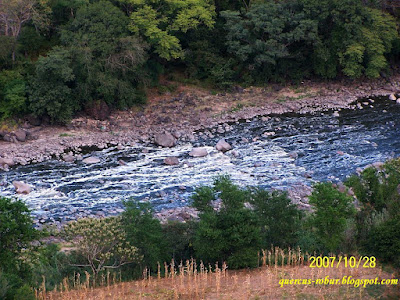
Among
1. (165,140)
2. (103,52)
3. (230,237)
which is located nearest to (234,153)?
(165,140)

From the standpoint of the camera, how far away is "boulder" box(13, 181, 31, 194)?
22.7m

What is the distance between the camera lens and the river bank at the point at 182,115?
1080 inches

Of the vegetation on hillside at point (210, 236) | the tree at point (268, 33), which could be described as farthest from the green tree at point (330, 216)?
the tree at point (268, 33)

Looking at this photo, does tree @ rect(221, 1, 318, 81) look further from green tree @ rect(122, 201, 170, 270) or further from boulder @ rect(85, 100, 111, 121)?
green tree @ rect(122, 201, 170, 270)

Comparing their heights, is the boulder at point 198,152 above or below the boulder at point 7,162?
above

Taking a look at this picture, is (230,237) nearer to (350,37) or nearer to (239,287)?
(239,287)

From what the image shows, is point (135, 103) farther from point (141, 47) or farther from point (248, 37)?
point (248, 37)

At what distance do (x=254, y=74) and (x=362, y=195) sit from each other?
19345 mm

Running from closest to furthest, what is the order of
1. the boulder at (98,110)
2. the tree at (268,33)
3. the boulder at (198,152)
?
1. the boulder at (198,152)
2. the boulder at (98,110)
3. the tree at (268,33)

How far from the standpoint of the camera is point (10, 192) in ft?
74.7

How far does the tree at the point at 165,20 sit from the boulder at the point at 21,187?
11464mm

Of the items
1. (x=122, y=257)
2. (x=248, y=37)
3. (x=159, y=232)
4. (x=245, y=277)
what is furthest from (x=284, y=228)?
(x=248, y=37)
